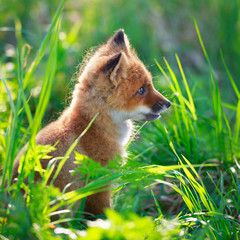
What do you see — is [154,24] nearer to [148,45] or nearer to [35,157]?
[148,45]

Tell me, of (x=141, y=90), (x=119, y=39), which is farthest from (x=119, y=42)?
(x=141, y=90)

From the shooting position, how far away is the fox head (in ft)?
9.63

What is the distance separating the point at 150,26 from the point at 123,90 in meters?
5.61

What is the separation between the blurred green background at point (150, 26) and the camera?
695 centimetres

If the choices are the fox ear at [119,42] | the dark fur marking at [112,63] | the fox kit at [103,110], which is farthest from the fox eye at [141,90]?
the fox ear at [119,42]

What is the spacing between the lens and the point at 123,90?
118 inches

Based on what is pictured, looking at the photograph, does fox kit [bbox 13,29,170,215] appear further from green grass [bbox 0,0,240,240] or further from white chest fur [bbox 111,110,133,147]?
green grass [bbox 0,0,240,240]

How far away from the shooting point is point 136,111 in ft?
10.1

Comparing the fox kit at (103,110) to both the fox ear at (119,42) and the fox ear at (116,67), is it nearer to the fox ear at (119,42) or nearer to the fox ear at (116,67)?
the fox ear at (116,67)

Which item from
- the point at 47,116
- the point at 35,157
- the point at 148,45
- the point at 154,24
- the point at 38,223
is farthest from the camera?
the point at 154,24

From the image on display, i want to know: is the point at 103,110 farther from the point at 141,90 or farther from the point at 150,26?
the point at 150,26

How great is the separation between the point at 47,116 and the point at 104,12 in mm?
4438

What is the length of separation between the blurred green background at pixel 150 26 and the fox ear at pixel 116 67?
3.34 meters

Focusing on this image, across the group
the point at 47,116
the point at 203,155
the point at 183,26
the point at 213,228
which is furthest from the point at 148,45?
the point at 213,228
